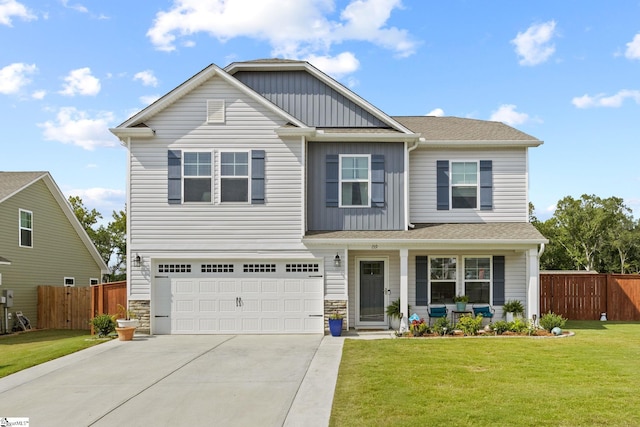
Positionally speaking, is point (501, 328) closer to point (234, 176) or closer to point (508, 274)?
point (508, 274)

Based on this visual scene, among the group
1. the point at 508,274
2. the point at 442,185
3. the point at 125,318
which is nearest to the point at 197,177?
the point at 125,318

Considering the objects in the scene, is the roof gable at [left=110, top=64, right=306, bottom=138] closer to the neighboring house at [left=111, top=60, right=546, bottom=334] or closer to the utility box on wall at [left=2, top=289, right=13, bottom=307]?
the neighboring house at [left=111, top=60, right=546, bottom=334]

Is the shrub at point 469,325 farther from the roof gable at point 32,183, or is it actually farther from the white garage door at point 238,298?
the roof gable at point 32,183

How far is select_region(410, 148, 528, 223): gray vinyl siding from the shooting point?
1794cm

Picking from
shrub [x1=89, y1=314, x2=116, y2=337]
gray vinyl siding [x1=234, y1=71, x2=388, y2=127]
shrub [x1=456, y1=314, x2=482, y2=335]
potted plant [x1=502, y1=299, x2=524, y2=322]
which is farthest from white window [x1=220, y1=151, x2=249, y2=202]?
potted plant [x1=502, y1=299, x2=524, y2=322]

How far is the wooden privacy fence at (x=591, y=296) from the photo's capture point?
19.6 metres

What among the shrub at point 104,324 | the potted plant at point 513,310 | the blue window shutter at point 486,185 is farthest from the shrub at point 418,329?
the shrub at point 104,324

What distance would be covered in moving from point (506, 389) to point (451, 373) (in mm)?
1384

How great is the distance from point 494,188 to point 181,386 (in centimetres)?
1169

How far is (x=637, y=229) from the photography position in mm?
57906

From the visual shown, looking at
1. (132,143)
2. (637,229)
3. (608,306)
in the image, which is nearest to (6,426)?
(132,143)

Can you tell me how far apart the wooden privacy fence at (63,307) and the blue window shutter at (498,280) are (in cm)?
1331

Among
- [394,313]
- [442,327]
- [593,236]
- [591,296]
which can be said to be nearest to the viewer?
[442,327]

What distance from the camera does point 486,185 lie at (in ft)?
58.6
